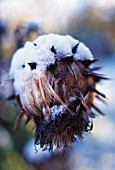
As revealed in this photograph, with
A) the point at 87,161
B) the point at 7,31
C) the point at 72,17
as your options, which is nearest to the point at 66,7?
the point at 72,17

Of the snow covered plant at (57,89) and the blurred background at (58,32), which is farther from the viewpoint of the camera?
the blurred background at (58,32)

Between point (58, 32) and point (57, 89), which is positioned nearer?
point (57, 89)

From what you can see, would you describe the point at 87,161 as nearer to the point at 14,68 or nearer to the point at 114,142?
the point at 114,142

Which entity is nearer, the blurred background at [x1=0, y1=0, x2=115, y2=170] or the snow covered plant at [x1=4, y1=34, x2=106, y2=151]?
the snow covered plant at [x1=4, y1=34, x2=106, y2=151]
